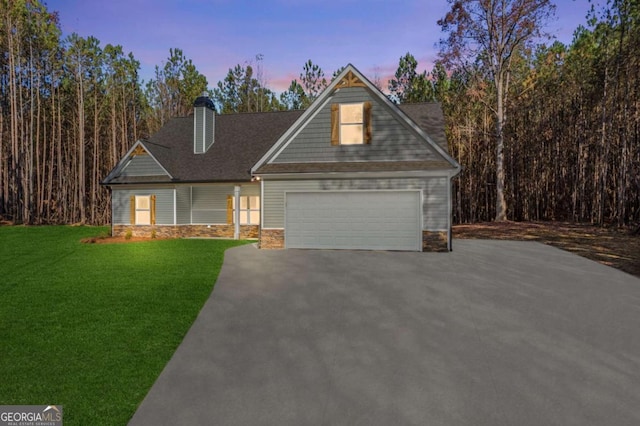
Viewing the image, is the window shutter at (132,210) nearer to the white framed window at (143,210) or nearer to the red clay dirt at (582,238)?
the white framed window at (143,210)

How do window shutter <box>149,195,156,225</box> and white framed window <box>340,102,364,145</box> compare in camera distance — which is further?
window shutter <box>149,195,156,225</box>

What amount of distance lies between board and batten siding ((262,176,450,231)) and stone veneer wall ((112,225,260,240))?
499 cm

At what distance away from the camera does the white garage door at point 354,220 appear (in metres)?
13.2

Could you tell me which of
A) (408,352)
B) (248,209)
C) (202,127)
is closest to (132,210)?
(202,127)

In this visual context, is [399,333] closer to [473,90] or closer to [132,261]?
[132,261]

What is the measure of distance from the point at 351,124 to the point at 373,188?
261 cm

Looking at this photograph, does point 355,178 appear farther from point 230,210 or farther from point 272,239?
point 230,210

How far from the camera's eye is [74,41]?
32312mm

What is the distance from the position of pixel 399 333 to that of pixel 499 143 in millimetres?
20089

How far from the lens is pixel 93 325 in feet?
21.9

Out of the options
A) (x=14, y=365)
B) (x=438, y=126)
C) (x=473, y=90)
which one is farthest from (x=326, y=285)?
(x=473, y=90)

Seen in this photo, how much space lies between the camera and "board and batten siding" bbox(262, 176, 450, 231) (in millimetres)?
13000

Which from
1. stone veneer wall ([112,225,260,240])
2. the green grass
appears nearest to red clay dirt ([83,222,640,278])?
stone veneer wall ([112,225,260,240])

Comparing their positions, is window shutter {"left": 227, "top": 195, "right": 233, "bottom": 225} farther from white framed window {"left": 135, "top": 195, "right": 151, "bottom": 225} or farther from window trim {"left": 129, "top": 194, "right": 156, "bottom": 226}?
white framed window {"left": 135, "top": 195, "right": 151, "bottom": 225}
